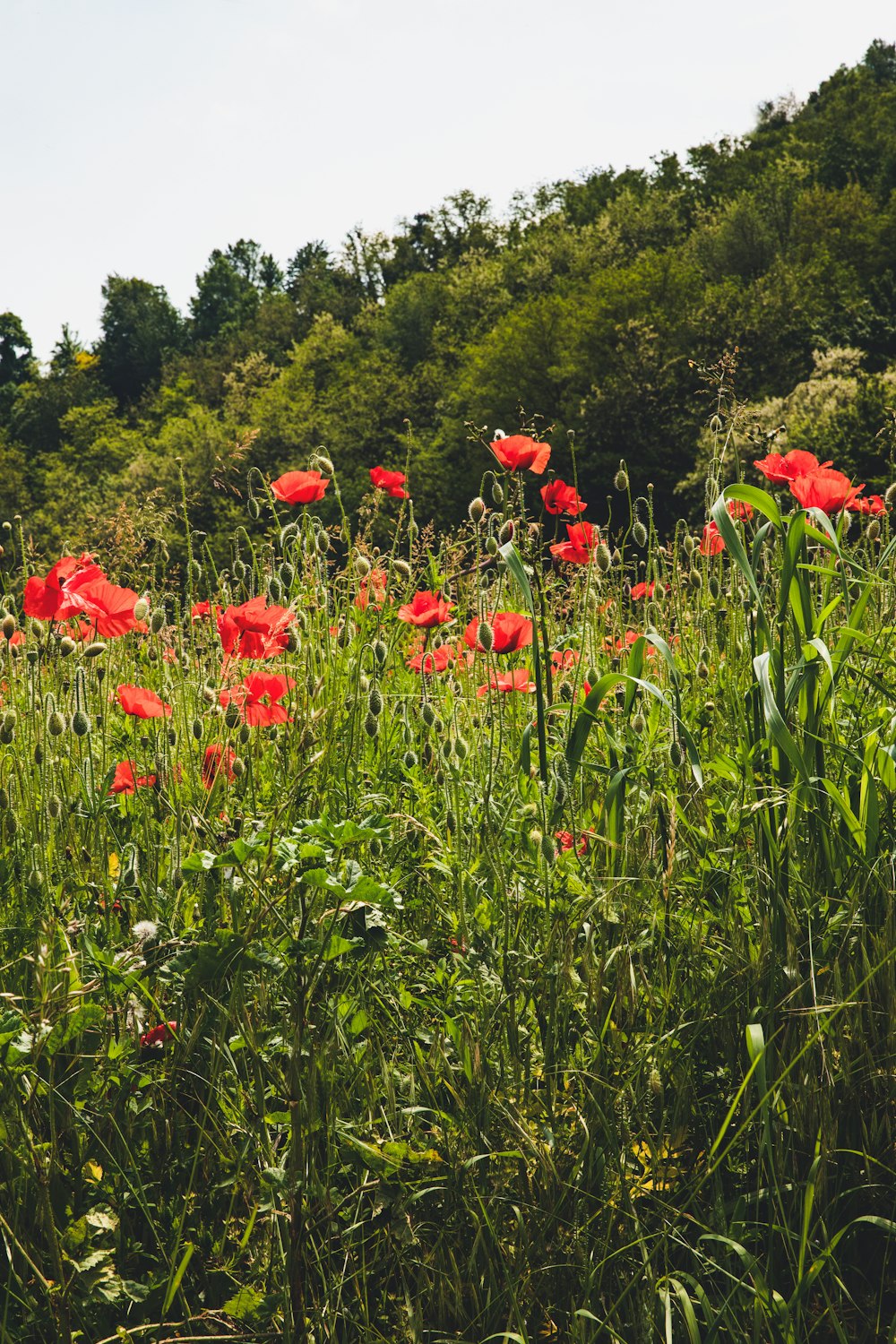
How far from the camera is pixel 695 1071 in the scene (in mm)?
1323

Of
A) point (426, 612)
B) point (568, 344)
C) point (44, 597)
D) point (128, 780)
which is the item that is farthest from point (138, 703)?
point (568, 344)

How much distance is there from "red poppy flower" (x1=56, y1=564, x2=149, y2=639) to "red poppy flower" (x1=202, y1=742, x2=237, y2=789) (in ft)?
0.93

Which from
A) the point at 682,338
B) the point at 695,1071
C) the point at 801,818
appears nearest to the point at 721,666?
the point at 801,818

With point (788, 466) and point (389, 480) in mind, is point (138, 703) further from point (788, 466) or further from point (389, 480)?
point (788, 466)

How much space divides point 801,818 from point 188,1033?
2.83ft

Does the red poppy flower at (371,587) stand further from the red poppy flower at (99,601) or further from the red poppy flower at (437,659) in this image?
the red poppy flower at (99,601)

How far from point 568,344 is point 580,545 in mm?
27209

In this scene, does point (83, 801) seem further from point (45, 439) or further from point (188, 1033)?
point (45, 439)

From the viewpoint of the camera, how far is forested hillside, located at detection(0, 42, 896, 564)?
2448 centimetres

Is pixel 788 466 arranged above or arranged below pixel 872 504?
above

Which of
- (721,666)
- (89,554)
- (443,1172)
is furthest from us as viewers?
→ (721,666)

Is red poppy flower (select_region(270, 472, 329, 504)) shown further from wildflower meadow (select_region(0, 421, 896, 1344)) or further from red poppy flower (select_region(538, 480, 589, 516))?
wildflower meadow (select_region(0, 421, 896, 1344))

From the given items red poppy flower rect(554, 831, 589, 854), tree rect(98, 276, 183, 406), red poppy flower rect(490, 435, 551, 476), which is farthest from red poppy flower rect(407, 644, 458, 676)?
tree rect(98, 276, 183, 406)

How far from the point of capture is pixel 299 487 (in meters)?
2.29
